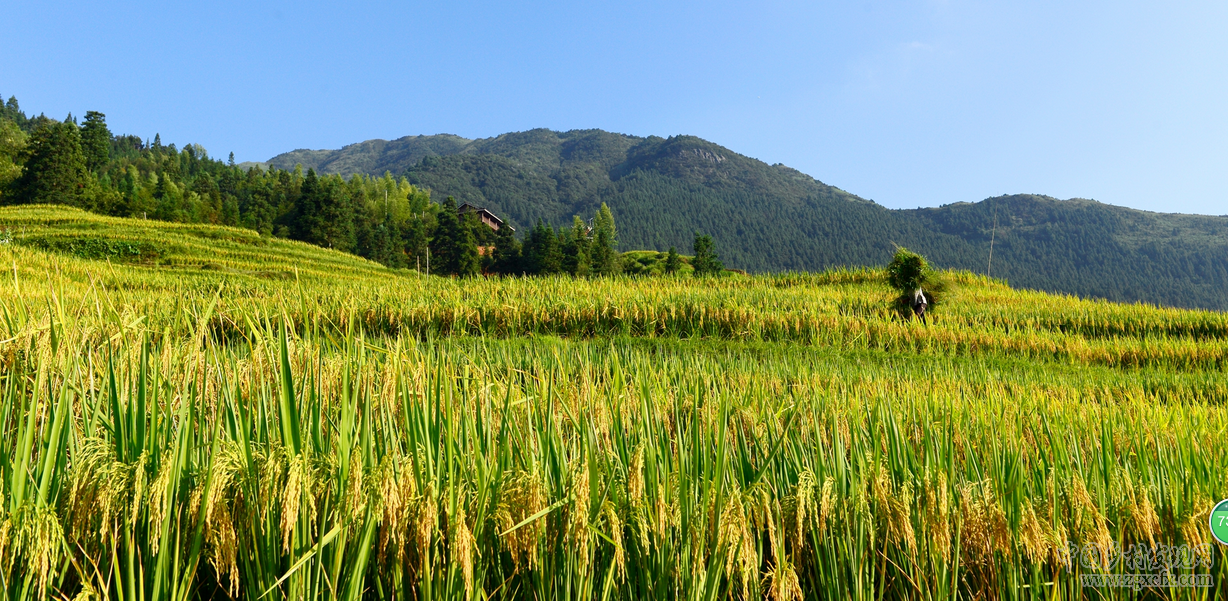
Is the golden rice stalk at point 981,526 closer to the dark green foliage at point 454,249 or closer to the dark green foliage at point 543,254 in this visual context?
the dark green foliage at point 543,254

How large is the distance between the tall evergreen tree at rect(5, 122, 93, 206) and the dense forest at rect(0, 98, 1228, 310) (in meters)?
0.09

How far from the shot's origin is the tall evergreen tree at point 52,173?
42.8 metres

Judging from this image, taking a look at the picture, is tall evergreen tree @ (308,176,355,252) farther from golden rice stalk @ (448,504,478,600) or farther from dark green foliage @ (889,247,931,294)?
golden rice stalk @ (448,504,478,600)

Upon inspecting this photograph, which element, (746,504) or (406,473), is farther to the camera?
(746,504)

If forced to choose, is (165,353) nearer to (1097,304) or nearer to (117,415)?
(117,415)

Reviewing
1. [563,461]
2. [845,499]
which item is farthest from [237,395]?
[845,499]

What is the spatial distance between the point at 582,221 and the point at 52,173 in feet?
255

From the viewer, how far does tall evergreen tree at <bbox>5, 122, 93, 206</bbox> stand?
42.8 metres

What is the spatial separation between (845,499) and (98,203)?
5712cm

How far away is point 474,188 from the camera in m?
183

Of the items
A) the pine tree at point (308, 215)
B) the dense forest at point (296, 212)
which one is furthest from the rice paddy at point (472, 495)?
the pine tree at point (308, 215)

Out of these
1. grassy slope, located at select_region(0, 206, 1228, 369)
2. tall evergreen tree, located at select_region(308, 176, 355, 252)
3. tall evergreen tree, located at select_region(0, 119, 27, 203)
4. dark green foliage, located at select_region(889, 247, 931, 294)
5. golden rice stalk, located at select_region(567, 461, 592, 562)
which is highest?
tall evergreen tree, located at select_region(0, 119, 27, 203)

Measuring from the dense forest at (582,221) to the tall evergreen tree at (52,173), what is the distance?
0.29ft

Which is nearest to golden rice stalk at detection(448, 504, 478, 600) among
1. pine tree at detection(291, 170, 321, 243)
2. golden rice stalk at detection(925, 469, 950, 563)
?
golden rice stalk at detection(925, 469, 950, 563)
